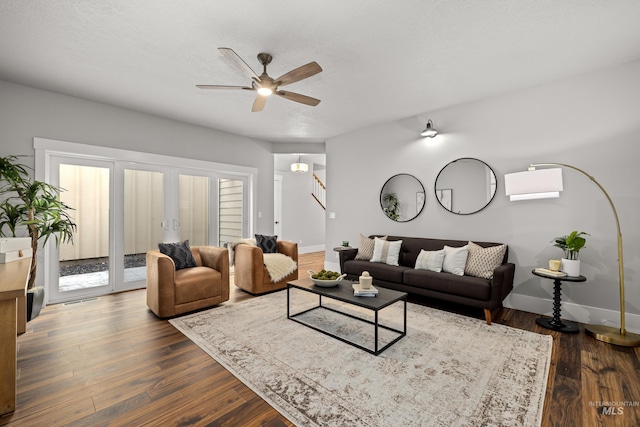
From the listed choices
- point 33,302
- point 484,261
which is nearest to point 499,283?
point 484,261

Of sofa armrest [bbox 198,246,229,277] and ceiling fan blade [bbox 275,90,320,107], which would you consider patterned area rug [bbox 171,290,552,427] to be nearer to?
sofa armrest [bbox 198,246,229,277]

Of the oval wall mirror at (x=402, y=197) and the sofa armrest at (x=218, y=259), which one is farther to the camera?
the oval wall mirror at (x=402, y=197)

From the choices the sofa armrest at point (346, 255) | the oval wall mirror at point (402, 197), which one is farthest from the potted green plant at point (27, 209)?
the oval wall mirror at point (402, 197)

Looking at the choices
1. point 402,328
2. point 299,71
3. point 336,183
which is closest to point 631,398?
point 402,328

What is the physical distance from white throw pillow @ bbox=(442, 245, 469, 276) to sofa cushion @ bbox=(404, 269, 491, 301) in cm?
13

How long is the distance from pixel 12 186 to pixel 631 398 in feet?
19.5

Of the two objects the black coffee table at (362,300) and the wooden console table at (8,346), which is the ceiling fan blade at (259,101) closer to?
the black coffee table at (362,300)

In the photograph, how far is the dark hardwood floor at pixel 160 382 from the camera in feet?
5.46

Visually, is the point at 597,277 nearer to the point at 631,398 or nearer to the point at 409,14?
the point at 631,398

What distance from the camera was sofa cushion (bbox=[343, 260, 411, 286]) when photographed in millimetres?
3764

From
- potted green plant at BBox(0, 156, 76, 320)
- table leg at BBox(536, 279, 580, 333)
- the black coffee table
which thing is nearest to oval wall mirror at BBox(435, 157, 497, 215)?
table leg at BBox(536, 279, 580, 333)

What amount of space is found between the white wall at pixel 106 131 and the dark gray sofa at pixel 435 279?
292cm

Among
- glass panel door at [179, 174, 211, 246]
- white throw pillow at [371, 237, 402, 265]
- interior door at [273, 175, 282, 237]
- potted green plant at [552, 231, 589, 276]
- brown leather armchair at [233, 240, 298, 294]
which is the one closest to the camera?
potted green plant at [552, 231, 589, 276]

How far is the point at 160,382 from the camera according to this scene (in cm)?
200
